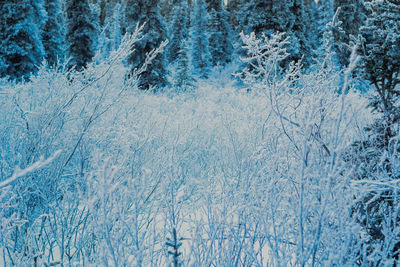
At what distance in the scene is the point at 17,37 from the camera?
12859 mm

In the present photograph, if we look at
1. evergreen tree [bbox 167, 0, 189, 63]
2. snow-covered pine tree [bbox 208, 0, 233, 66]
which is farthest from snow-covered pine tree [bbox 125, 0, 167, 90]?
evergreen tree [bbox 167, 0, 189, 63]

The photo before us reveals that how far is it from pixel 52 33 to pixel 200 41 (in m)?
10.8

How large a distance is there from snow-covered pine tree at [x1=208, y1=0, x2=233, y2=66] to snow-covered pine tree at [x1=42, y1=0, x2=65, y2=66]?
12.2m

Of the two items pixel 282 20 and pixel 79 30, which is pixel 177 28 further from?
pixel 282 20

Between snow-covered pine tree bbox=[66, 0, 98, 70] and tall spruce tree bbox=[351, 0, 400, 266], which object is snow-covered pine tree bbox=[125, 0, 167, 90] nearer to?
snow-covered pine tree bbox=[66, 0, 98, 70]

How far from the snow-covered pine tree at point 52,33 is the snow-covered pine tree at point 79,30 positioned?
0.63 metres

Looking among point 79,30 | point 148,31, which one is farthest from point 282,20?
point 79,30

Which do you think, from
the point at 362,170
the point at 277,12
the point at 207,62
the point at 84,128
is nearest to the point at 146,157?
the point at 84,128

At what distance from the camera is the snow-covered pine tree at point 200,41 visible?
2250 centimetres

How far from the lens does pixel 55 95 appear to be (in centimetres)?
284

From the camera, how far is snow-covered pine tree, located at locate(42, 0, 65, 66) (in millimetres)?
17016

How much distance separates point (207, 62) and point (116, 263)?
72.6 ft

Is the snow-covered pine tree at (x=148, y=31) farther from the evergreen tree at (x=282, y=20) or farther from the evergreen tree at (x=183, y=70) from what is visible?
the evergreen tree at (x=282, y=20)

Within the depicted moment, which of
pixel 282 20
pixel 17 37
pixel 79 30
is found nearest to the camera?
pixel 17 37
